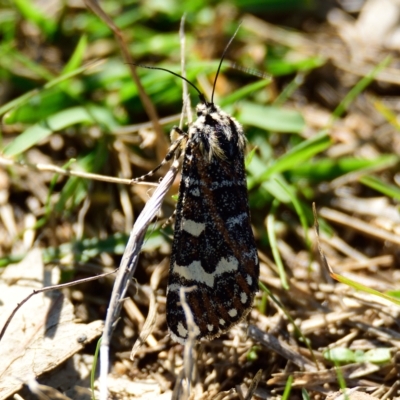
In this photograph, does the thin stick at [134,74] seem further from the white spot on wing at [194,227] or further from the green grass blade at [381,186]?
the green grass blade at [381,186]

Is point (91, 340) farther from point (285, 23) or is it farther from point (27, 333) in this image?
point (285, 23)

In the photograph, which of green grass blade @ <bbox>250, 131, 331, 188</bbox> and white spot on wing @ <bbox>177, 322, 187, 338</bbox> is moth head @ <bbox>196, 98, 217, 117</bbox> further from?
white spot on wing @ <bbox>177, 322, 187, 338</bbox>

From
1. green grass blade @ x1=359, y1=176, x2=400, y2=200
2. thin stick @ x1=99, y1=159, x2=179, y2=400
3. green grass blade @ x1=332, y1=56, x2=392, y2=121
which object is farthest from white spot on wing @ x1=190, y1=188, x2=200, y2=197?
green grass blade @ x1=332, y1=56, x2=392, y2=121

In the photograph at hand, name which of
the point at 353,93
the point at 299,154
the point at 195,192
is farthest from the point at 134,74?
the point at 353,93

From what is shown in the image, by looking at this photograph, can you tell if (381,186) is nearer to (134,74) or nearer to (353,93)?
(353,93)

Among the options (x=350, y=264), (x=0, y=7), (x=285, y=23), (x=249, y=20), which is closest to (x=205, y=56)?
(x=249, y=20)

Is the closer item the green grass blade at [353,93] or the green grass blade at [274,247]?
the green grass blade at [274,247]

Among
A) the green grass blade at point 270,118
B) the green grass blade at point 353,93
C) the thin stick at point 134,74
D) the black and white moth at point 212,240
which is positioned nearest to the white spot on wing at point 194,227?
the black and white moth at point 212,240
